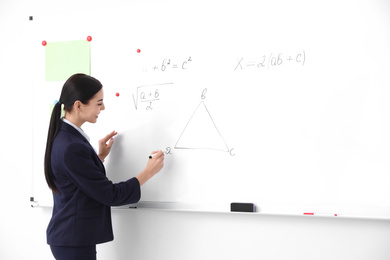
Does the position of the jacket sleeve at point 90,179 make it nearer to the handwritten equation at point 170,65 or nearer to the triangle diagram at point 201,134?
the triangle diagram at point 201,134

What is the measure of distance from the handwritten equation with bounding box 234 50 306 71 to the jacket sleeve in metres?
0.69

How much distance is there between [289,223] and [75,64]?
1.22m

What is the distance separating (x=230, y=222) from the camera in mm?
1803

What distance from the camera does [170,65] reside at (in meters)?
1.88

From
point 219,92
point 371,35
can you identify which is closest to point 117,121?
point 219,92

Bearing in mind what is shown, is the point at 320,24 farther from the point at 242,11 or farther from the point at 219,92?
the point at 219,92

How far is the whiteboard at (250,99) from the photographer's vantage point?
160cm

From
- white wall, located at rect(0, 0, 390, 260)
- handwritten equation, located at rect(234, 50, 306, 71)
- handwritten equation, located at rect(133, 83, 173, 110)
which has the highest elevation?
handwritten equation, located at rect(234, 50, 306, 71)

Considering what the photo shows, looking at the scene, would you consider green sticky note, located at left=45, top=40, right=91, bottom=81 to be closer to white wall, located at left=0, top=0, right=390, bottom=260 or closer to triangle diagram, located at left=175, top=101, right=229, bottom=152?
white wall, located at left=0, top=0, right=390, bottom=260

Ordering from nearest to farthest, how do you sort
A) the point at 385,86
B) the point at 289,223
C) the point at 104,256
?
the point at 385,86, the point at 289,223, the point at 104,256

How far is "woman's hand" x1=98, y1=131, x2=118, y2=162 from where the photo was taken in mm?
1954

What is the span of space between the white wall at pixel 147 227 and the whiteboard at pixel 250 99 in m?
0.08

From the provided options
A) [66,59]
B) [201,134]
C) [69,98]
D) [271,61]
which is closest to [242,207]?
[201,134]

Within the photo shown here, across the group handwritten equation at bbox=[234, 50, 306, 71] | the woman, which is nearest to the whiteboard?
handwritten equation at bbox=[234, 50, 306, 71]
